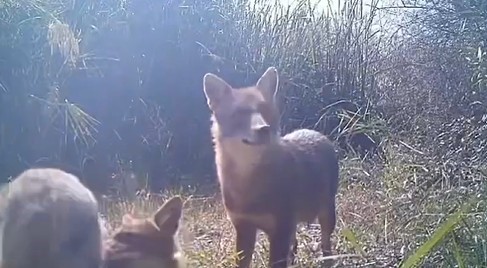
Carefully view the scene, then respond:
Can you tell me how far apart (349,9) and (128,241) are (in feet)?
19.9

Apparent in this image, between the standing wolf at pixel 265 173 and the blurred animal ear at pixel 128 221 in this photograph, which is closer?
the blurred animal ear at pixel 128 221

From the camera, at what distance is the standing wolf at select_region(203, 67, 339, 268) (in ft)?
17.6

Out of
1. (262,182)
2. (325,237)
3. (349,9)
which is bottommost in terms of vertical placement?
(325,237)

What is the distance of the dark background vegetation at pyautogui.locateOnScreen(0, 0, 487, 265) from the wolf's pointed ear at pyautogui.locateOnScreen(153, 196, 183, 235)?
2.30m

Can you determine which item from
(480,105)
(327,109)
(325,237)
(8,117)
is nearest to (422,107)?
(327,109)

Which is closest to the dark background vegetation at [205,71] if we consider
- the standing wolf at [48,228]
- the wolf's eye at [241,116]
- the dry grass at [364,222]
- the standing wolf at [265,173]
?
the dry grass at [364,222]

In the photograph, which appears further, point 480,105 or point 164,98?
point 164,98

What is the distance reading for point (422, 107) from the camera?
29.1ft

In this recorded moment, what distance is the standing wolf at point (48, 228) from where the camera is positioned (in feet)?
12.1

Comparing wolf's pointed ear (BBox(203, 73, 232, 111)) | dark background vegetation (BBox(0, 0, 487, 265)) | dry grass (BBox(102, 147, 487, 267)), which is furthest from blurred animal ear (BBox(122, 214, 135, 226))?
dark background vegetation (BBox(0, 0, 487, 265))

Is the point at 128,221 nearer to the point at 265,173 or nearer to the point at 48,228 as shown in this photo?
the point at 48,228

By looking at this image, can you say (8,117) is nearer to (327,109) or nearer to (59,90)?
(59,90)

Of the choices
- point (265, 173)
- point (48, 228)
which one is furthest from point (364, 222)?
point (48, 228)

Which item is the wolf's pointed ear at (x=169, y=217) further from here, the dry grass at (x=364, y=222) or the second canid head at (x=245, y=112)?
the second canid head at (x=245, y=112)
